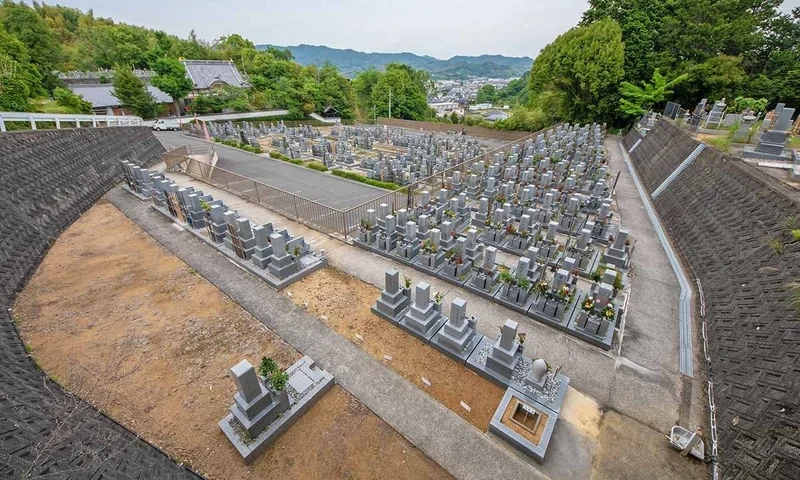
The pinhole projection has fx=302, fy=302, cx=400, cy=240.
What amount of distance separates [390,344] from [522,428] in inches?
132

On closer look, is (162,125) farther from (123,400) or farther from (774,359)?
(774,359)

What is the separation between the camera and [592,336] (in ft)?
25.3

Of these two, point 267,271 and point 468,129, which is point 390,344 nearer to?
point 267,271

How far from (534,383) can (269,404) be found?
210 inches

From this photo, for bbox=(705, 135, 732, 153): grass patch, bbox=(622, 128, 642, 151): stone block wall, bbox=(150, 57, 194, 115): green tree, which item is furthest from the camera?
bbox=(150, 57, 194, 115): green tree

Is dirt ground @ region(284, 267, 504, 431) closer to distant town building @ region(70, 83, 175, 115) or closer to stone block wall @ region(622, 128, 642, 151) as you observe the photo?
stone block wall @ region(622, 128, 642, 151)

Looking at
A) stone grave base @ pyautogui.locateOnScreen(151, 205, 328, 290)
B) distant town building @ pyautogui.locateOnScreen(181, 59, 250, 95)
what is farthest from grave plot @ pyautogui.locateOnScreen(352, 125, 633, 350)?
distant town building @ pyautogui.locateOnScreen(181, 59, 250, 95)

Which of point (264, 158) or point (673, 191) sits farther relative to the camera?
point (264, 158)

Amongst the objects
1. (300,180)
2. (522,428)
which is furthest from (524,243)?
(300,180)

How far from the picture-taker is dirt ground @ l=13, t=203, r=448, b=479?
533cm

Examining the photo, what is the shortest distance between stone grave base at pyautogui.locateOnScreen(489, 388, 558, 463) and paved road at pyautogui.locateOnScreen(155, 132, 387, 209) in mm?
13345

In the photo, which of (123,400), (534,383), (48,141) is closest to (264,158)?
(48,141)

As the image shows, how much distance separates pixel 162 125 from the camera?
128 feet

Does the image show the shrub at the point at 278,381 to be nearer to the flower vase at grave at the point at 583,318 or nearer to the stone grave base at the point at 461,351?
the stone grave base at the point at 461,351
